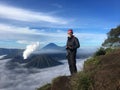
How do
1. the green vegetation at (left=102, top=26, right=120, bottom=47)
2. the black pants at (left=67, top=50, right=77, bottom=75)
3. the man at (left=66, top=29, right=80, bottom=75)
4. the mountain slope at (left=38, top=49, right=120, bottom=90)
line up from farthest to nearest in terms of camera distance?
the green vegetation at (left=102, top=26, right=120, bottom=47) → the black pants at (left=67, top=50, right=77, bottom=75) → the man at (left=66, top=29, right=80, bottom=75) → the mountain slope at (left=38, top=49, right=120, bottom=90)

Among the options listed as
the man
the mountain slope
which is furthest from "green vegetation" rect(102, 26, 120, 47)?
the mountain slope

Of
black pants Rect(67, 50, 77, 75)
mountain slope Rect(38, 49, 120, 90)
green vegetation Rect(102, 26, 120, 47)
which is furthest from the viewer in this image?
green vegetation Rect(102, 26, 120, 47)

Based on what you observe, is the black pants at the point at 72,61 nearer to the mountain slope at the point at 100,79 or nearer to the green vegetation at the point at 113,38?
the mountain slope at the point at 100,79

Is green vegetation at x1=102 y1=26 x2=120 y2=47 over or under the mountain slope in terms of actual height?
over

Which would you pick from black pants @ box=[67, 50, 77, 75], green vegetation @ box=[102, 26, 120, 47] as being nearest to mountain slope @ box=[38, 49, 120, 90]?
black pants @ box=[67, 50, 77, 75]

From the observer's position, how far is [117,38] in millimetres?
35812

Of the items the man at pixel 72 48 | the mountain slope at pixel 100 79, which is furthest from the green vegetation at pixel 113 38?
the mountain slope at pixel 100 79

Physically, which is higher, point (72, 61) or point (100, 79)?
point (72, 61)

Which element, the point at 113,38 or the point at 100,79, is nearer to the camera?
the point at 100,79

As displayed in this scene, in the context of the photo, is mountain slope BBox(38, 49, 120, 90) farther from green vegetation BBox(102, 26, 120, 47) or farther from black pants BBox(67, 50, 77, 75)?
green vegetation BBox(102, 26, 120, 47)

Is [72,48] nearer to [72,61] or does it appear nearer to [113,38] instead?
[72,61]

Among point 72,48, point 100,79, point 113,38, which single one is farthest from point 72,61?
point 113,38

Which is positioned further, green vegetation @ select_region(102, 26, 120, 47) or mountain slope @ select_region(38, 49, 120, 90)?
green vegetation @ select_region(102, 26, 120, 47)

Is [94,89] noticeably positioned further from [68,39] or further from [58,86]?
[68,39]
